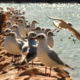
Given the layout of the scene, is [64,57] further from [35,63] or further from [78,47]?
[35,63]

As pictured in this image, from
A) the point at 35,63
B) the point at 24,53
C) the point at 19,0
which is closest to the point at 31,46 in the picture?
the point at 24,53

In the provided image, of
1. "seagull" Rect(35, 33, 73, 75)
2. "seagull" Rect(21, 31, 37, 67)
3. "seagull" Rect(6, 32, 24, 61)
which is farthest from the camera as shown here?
"seagull" Rect(6, 32, 24, 61)

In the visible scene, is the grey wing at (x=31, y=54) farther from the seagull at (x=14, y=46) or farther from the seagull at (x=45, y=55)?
the seagull at (x=14, y=46)

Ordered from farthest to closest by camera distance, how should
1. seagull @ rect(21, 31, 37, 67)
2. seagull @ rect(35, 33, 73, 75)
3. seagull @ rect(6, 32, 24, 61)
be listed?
seagull @ rect(6, 32, 24, 61) < seagull @ rect(21, 31, 37, 67) < seagull @ rect(35, 33, 73, 75)

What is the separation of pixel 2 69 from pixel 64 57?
171 inches

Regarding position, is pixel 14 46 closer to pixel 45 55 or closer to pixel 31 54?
pixel 31 54

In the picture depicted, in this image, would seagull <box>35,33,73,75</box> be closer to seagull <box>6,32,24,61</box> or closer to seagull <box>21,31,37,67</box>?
seagull <box>21,31,37,67</box>

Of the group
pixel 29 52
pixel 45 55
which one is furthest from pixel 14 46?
pixel 45 55

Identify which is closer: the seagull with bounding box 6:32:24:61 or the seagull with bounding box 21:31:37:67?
the seagull with bounding box 21:31:37:67

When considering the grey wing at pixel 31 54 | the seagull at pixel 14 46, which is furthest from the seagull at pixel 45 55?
the seagull at pixel 14 46

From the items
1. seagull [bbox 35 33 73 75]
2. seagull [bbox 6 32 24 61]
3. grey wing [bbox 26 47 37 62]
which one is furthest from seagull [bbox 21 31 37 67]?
seagull [bbox 6 32 24 61]

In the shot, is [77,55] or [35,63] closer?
[35,63]

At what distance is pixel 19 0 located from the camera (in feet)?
315

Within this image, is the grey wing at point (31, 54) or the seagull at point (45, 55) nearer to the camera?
the seagull at point (45, 55)
